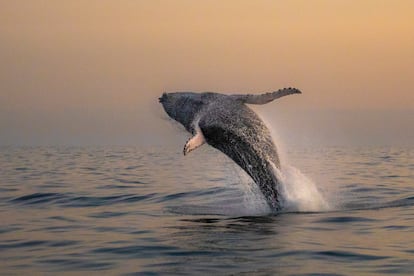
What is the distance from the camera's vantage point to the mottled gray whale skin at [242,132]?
19094mm

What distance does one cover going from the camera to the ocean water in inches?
504

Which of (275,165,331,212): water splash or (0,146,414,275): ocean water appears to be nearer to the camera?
(0,146,414,275): ocean water

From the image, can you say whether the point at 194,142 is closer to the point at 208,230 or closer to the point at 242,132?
the point at 242,132

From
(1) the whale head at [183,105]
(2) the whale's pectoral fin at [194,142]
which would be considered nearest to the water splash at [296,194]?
(2) the whale's pectoral fin at [194,142]

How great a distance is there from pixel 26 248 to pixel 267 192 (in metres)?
7.06

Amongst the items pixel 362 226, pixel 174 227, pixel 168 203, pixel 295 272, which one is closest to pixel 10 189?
pixel 168 203

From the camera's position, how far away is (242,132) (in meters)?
19.1

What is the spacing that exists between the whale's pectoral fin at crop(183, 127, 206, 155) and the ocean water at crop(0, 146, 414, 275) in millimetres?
1603

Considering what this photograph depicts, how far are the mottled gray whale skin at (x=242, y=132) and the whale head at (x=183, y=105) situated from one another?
31 millimetres

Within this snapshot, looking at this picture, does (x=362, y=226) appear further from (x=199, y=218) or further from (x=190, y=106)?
(x=190, y=106)

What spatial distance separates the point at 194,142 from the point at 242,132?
1482 mm

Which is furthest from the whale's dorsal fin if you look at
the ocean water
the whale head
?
the ocean water

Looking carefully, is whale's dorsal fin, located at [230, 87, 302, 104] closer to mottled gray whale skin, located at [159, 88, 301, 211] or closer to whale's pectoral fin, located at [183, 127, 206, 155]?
mottled gray whale skin, located at [159, 88, 301, 211]

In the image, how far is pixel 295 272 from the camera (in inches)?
474
